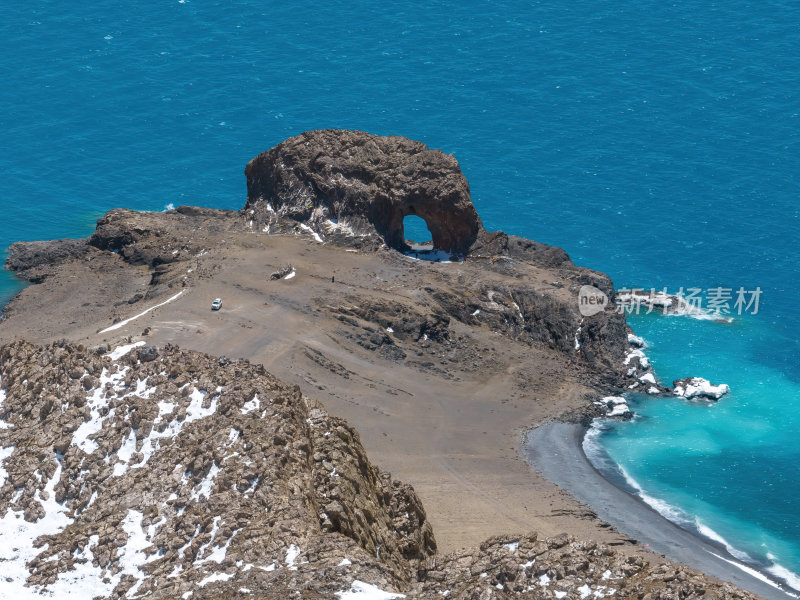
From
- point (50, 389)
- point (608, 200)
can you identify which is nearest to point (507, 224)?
point (608, 200)

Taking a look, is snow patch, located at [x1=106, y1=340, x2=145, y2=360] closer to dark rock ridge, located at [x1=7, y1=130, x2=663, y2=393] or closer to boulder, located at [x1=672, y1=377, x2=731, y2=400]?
dark rock ridge, located at [x1=7, y1=130, x2=663, y2=393]

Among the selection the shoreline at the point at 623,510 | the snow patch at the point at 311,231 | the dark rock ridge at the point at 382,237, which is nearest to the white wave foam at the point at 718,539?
the shoreline at the point at 623,510

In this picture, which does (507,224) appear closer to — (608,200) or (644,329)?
(608,200)

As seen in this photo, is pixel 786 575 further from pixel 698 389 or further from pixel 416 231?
pixel 416 231

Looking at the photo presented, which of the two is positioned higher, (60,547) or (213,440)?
(213,440)

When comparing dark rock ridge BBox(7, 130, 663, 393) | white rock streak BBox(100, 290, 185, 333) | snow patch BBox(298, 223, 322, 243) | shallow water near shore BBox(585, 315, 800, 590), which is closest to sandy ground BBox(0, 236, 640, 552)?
white rock streak BBox(100, 290, 185, 333)
